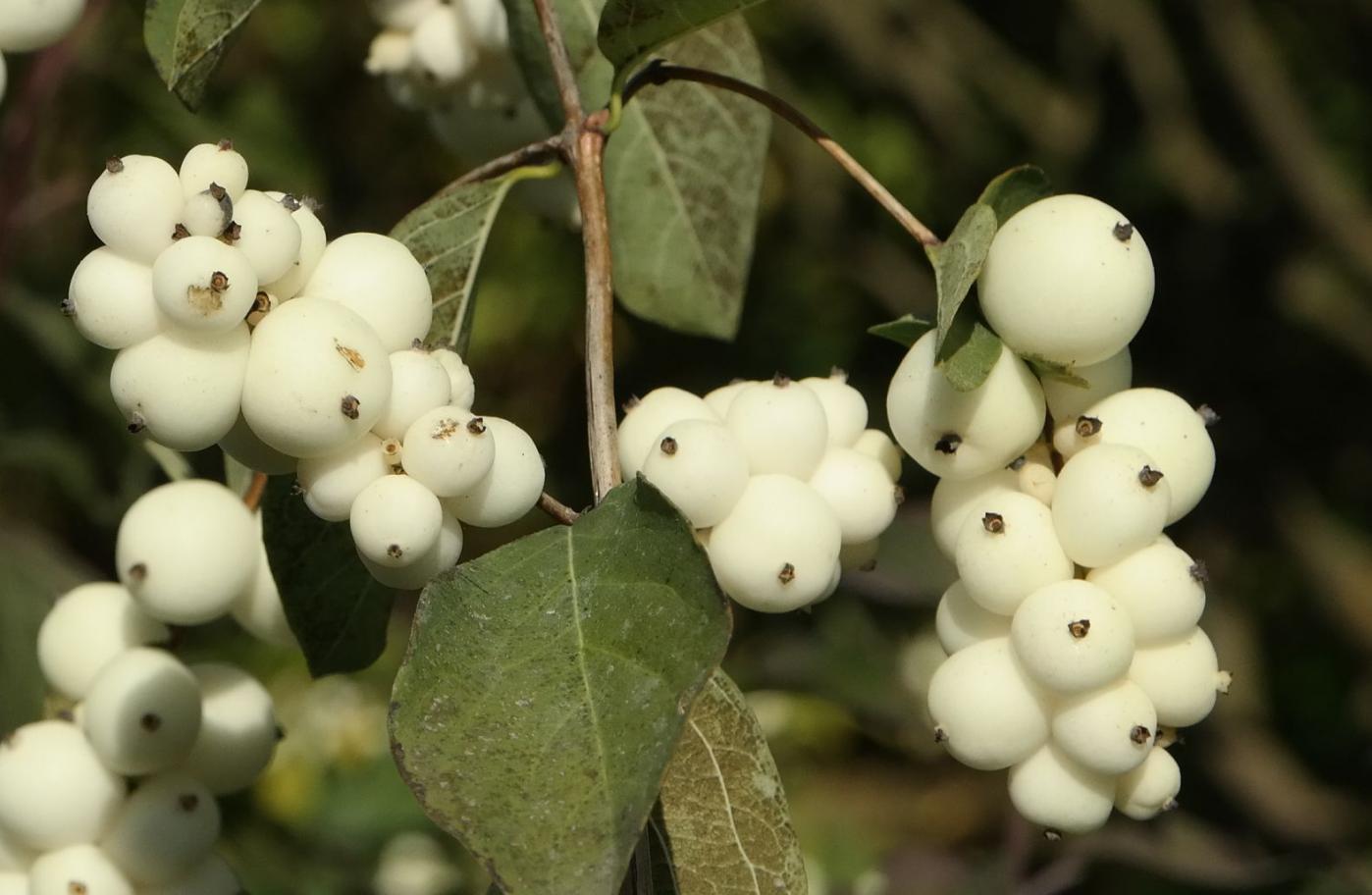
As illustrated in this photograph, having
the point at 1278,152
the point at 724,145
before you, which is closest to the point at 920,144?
the point at 1278,152

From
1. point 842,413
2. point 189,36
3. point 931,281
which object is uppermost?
point 189,36

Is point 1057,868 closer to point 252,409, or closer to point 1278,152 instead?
point 252,409

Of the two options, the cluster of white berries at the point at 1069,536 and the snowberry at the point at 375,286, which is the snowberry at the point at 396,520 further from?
the cluster of white berries at the point at 1069,536

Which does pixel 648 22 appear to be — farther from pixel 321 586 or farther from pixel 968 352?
pixel 321 586

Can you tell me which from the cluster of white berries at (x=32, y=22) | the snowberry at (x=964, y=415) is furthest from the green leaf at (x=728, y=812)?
the cluster of white berries at (x=32, y=22)

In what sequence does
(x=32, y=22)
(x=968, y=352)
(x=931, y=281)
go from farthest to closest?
(x=931, y=281)
(x=32, y=22)
(x=968, y=352)

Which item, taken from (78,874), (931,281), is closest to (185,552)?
(78,874)
